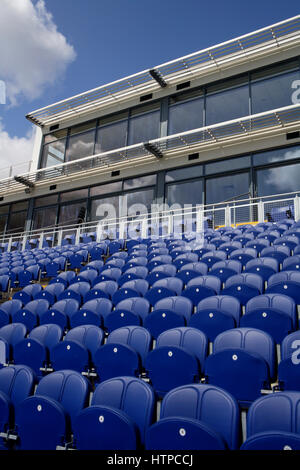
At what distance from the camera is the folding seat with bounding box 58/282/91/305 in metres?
5.89

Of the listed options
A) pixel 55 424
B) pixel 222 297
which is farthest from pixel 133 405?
pixel 222 297

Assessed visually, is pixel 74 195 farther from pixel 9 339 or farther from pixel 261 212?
pixel 9 339

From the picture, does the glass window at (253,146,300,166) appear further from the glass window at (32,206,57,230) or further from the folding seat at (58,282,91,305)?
the glass window at (32,206,57,230)

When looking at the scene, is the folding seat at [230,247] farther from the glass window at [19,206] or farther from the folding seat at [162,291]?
the glass window at [19,206]

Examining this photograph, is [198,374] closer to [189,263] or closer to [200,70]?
[189,263]

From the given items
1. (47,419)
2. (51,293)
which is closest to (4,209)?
(51,293)

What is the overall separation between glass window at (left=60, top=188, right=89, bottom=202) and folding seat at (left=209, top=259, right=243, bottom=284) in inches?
436

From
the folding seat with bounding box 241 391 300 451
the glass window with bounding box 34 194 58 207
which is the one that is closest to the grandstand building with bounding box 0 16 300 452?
the folding seat with bounding box 241 391 300 451

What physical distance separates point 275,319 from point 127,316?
1.75 m

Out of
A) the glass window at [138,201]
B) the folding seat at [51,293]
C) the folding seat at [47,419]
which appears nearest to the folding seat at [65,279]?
the folding seat at [51,293]

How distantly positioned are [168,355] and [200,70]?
13.0 metres

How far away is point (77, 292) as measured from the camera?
6062 millimetres
